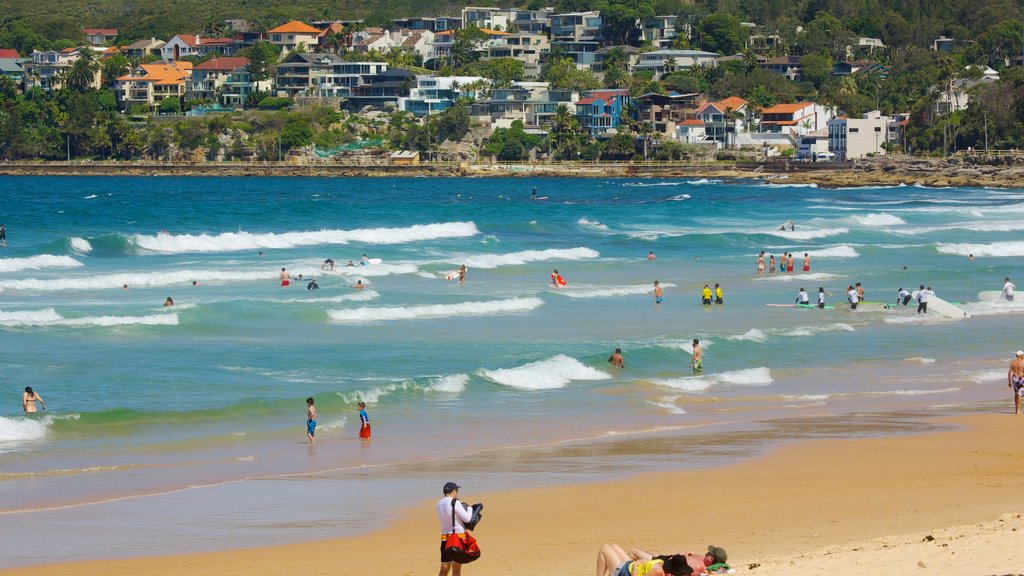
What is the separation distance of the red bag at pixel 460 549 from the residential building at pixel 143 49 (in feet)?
561

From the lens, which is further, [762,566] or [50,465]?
[50,465]

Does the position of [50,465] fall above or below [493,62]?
below

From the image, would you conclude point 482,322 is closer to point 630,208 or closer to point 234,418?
point 234,418

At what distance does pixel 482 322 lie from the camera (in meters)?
29.1

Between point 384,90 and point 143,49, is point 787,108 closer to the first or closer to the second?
point 384,90

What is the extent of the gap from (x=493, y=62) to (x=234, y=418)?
137 meters

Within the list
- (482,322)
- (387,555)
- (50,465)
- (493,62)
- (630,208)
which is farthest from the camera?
(493,62)

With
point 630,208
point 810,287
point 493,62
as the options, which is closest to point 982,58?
point 493,62

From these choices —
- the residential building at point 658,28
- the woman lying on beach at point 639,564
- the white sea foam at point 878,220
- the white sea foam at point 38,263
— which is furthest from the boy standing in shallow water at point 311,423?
the residential building at point 658,28

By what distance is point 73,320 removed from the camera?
2805 cm

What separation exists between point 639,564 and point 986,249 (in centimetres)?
4075

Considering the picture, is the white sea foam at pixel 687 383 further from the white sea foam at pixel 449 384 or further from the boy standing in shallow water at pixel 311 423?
the boy standing in shallow water at pixel 311 423

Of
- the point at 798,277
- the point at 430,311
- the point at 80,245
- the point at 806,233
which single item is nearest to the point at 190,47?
the point at 80,245

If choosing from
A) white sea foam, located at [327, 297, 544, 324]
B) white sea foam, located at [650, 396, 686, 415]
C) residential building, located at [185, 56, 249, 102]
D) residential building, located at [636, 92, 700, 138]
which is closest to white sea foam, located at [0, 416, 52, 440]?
white sea foam, located at [650, 396, 686, 415]
